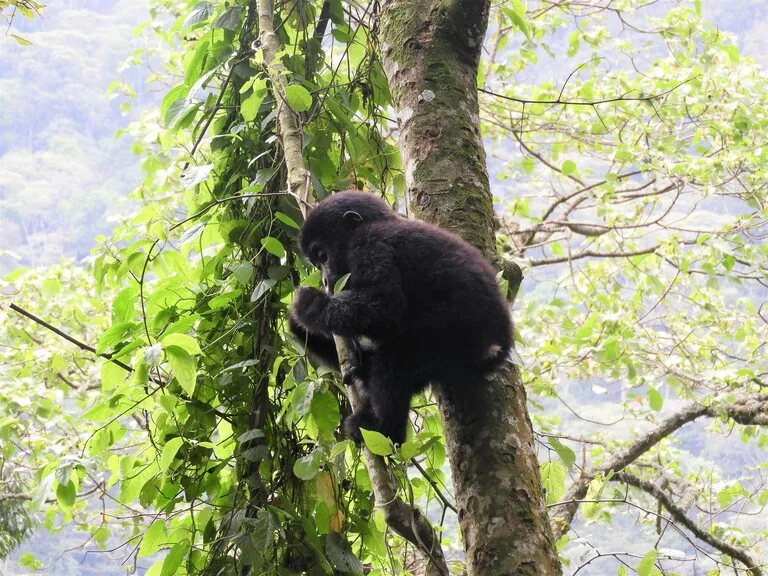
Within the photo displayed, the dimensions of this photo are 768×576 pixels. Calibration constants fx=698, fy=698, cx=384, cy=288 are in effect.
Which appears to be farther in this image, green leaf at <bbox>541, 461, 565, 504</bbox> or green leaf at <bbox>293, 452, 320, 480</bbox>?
green leaf at <bbox>541, 461, 565, 504</bbox>

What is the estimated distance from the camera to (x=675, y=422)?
18.6 feet

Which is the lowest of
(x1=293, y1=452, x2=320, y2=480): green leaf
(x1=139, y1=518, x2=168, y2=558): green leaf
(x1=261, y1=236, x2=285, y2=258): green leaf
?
(x1=139, y1=518, x2=168, y2=558): green leaf

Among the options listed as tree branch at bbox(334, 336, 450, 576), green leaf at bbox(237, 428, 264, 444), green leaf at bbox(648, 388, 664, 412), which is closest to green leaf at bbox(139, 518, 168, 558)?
green leaf at bbox(237, 428, 264, 444)

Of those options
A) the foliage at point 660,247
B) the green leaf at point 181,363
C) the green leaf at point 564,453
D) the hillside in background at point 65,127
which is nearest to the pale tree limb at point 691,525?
the foliage at point 660,247

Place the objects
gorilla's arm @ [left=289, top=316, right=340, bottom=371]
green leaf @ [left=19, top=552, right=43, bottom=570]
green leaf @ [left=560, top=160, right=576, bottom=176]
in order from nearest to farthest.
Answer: gorilla's arm @ [left=289, top=316, right=340, bottom=371], green leaf @ [left=19, top=552, right=43, bottom=570], green leaf @ [left=560, top=160, right=576, bottom=176]

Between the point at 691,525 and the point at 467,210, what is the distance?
3.94 m

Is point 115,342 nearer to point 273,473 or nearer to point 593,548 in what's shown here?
point 273,473

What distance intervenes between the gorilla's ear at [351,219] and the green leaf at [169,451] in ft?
3.25

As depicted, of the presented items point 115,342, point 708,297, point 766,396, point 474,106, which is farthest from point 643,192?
point 115,342

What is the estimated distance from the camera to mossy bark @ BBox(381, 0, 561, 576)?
5.99ft

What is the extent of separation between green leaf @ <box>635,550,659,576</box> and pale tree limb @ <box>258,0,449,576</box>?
72cm

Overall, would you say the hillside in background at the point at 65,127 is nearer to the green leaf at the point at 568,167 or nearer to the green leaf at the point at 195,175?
the green leaf at the point at 568,167

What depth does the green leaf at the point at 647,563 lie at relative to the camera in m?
2.28

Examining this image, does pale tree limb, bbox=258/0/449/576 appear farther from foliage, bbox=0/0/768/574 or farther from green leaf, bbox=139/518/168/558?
green leaf, bbox=139/518/168/558
